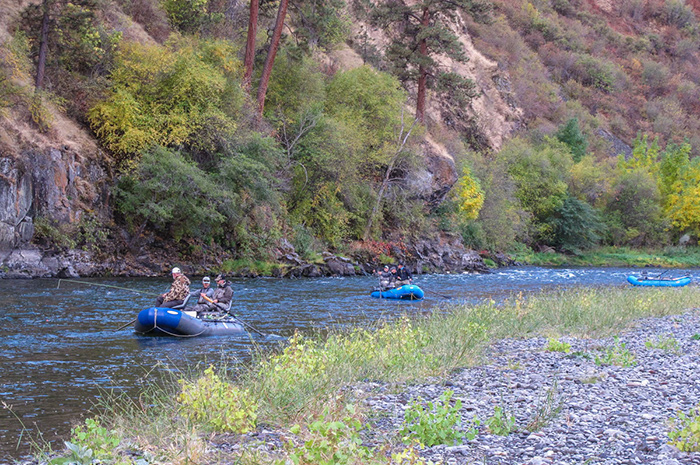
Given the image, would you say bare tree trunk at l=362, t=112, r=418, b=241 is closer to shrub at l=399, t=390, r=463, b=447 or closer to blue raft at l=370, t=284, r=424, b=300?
blue raft at l=370, t=284, r=424, b=300

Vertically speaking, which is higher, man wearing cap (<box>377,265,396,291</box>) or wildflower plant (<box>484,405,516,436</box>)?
wildflower plant (<box>484,405,516,436</box>)

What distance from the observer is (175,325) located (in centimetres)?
1436

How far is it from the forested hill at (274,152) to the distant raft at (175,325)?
10.9 meters

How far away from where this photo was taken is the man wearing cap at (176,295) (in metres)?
15.7

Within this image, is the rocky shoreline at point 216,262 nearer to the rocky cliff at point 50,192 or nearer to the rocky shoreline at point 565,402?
the rocky cliff at point 50,192

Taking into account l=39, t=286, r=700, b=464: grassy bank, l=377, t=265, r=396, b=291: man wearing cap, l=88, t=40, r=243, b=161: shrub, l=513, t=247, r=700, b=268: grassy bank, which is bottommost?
l=513, t=247, r=700, b=268: grassy bank

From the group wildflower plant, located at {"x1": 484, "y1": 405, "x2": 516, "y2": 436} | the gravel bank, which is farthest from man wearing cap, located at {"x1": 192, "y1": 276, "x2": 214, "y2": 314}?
wildflower plant, located at {"x1": 484, "y1": 405, "x2": 516, "y2": 436}

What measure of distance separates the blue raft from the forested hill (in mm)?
8476

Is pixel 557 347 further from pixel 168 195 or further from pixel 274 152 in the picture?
pixel 274 152

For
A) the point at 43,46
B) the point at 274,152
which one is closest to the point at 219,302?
the point at 274,152

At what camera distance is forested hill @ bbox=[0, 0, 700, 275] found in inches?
995

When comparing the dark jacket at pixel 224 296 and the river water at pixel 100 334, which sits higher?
the dark jacket at pixel 224 296

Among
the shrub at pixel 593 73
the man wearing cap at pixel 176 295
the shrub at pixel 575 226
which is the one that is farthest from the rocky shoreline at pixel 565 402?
the shrub at pixel 593 73

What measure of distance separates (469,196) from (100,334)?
1443 inches
